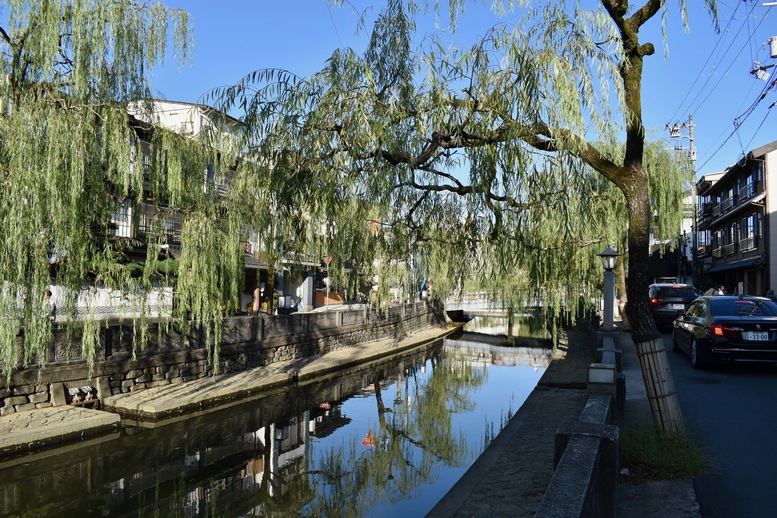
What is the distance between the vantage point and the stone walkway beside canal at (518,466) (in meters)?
6.07

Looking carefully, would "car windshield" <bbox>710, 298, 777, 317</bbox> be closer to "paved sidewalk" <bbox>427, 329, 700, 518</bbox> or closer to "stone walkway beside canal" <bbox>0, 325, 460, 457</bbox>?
"paved sidewalk" <bbox>427, 329, 700, 518</bbox>

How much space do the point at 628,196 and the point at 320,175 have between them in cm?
338

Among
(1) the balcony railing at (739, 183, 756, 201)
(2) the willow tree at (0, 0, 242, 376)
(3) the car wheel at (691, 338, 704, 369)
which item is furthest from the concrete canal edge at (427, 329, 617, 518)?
(1) the balcony railing at (739, 183, 756, 201)

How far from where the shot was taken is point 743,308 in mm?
11500

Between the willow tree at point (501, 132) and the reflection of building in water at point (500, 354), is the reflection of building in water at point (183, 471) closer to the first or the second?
the willow tree at point (501, 132)

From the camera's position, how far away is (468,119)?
21.4 ft

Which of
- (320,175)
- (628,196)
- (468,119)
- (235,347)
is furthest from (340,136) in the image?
(235,347)

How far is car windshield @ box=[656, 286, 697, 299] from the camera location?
2061 cm

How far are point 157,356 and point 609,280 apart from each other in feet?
33.1

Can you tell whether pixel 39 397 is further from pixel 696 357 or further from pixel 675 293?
pixel 675 293

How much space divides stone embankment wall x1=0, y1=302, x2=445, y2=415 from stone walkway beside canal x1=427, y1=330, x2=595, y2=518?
6.89 metres

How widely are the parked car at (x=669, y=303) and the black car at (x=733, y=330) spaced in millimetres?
8071

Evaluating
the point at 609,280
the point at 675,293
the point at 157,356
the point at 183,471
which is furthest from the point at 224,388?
the point at 675,293

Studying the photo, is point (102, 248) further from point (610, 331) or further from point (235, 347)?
point (610, 331)
